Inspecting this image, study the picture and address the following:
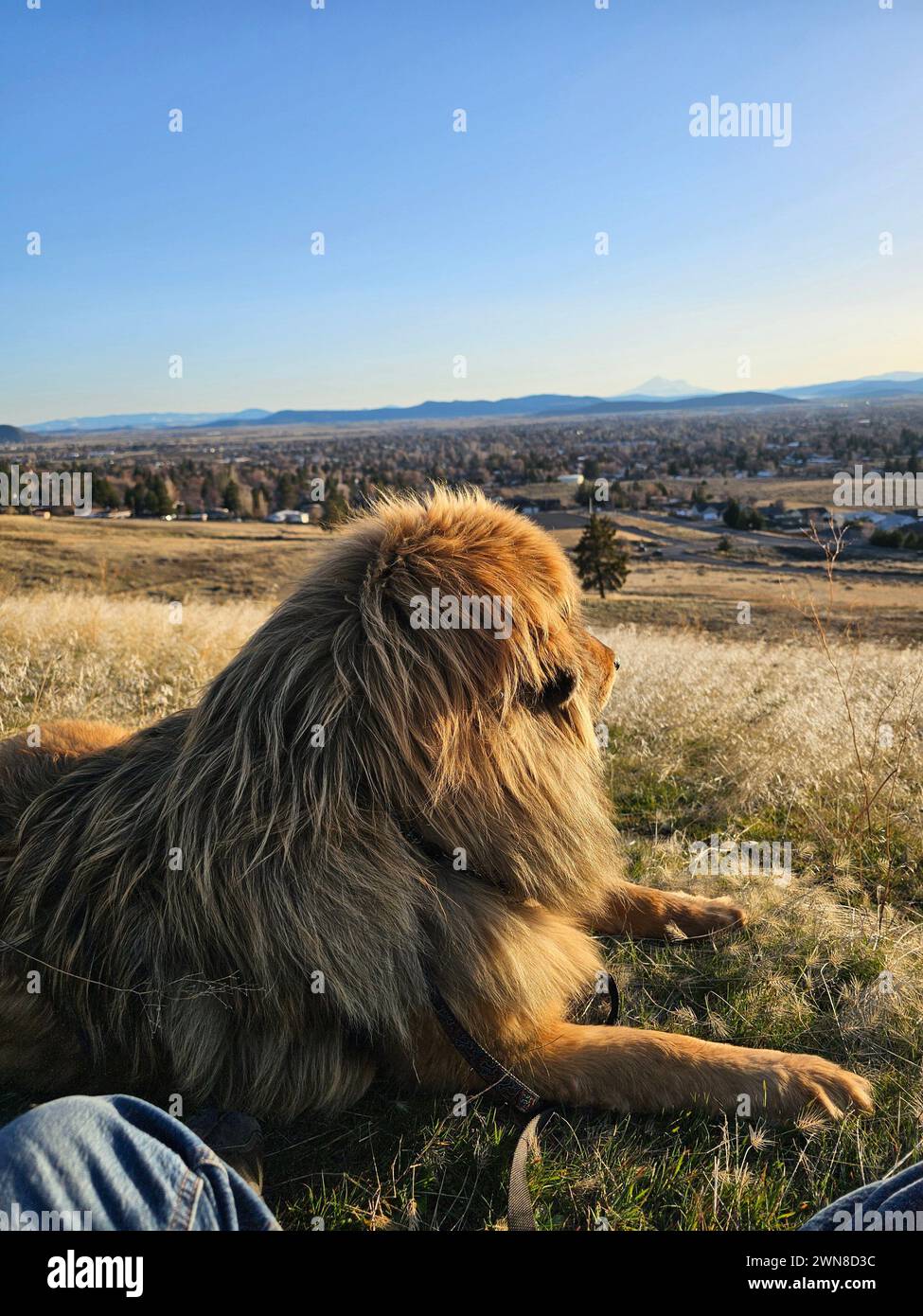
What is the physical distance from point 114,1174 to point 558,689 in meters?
1.66

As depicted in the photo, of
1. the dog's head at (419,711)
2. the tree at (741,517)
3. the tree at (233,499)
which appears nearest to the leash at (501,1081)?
the dog's head at (419,711)

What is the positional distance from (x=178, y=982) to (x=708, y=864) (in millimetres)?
2892

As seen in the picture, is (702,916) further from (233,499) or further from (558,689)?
(233,499)

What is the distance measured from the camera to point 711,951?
3488mm

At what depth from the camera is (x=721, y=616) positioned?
1478 inches

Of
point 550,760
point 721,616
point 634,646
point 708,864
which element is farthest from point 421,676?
point 721,616

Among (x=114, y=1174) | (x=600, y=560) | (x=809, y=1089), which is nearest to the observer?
(x=114, y=1174)

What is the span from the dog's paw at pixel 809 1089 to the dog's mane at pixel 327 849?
75cm

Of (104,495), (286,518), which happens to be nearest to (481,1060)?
(104,495)

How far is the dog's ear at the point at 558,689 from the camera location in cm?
257

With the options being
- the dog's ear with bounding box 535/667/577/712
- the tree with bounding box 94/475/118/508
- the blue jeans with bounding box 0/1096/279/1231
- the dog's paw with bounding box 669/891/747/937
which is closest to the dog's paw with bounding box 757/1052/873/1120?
the dog's paw with bounding box 669/891/747/937

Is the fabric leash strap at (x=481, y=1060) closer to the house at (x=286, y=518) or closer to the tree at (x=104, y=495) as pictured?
the house at (x=286, y=518)
